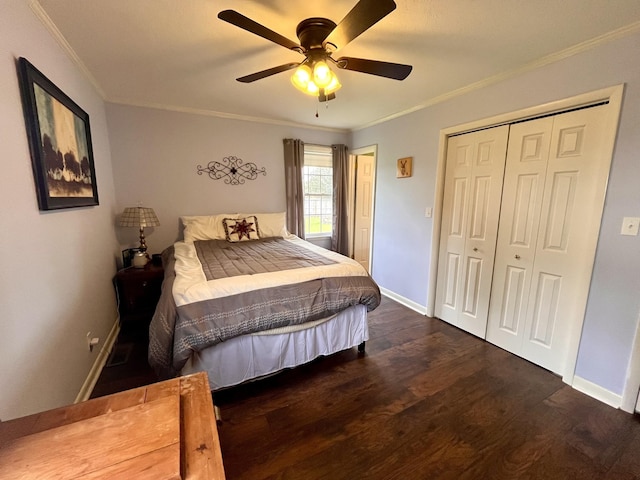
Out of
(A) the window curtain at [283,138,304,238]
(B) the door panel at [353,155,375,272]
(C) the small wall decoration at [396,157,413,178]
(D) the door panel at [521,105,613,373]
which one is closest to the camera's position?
(D) the door panel at [521,105,613,373]

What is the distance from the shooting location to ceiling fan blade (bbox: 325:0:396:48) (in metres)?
1.14

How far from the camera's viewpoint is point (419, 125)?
118 inches

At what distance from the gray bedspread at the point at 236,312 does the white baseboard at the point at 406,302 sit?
4.14ft

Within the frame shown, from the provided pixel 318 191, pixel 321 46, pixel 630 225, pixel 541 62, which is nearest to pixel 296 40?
pixel 321 46

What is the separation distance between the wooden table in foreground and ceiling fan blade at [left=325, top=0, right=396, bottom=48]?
64.2 inches

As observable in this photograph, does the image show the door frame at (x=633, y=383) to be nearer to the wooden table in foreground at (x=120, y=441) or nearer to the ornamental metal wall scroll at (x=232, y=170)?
the wooden table in foreground at (x=120, y=441)

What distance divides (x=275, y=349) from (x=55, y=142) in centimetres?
184

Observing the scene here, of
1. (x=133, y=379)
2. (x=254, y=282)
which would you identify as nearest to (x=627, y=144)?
(x=254, y=282)

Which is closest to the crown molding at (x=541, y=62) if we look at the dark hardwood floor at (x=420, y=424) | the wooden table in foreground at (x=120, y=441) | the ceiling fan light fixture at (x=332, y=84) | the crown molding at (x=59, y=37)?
the ceiling fan light fixture at (x=332, y=84)

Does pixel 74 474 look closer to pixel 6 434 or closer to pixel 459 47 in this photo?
pixel 6 434

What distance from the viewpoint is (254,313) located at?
1696mm

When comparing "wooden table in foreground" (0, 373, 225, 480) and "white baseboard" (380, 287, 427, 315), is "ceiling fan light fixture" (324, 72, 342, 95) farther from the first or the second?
"white baseboard" (380, 287, 427, 315)

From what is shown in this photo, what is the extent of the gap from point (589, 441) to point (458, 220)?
1.79 meters

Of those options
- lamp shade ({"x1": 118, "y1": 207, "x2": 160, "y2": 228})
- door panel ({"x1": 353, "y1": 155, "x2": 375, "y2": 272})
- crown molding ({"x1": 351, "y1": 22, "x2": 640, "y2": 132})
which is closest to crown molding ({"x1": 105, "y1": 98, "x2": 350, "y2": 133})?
door panel ({"x1": 353, "y1": 155, "x2": 375, "y2": 272})
